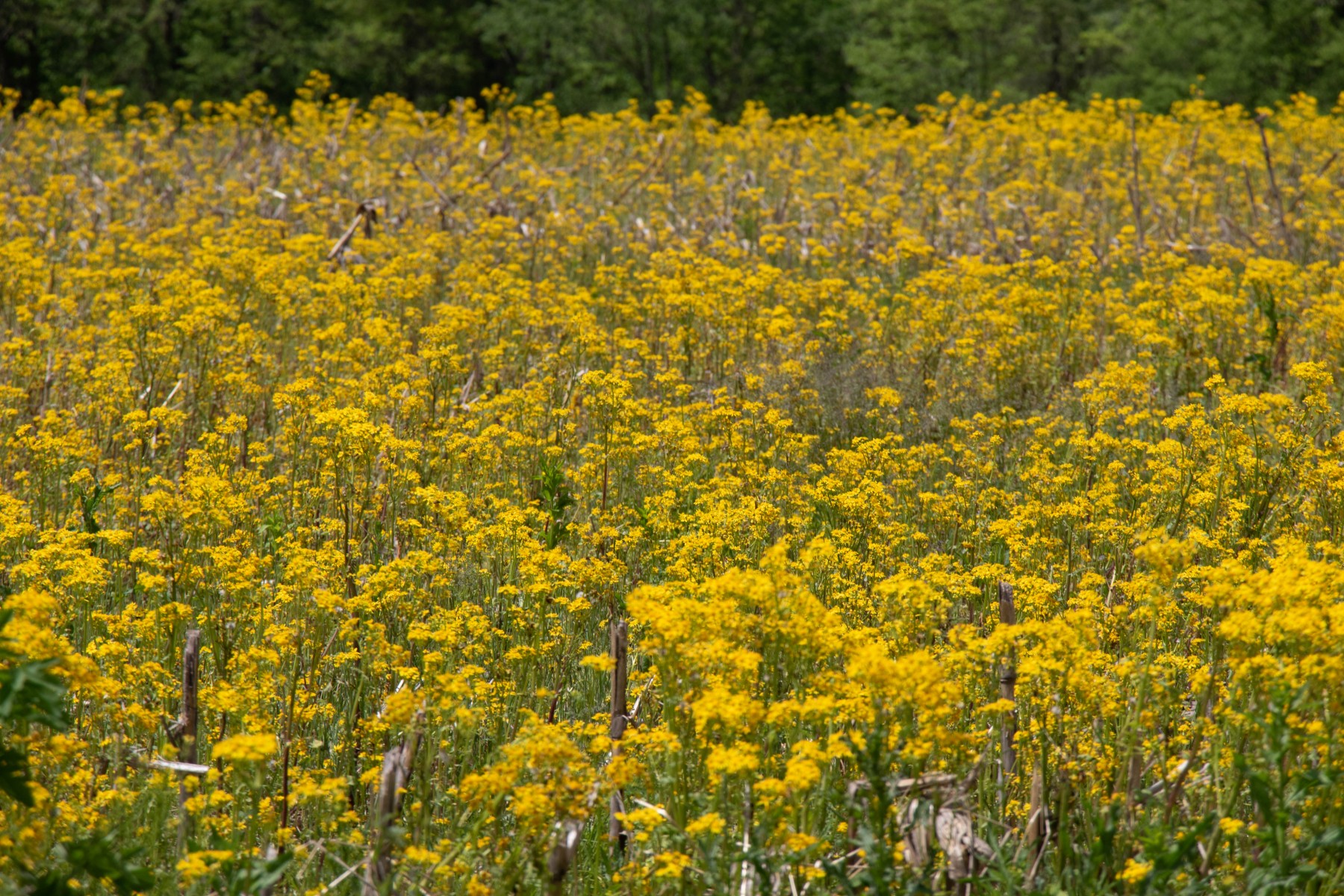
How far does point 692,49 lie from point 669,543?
27.6 m

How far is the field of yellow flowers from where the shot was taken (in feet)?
10.4

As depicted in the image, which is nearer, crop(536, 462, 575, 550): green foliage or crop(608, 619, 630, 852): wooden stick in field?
crop(608, 619, 630, 852): wooden stick in field

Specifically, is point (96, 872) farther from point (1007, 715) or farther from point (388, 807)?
point (1007, 715)

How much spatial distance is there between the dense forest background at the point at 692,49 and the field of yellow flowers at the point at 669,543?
1877 centimetres

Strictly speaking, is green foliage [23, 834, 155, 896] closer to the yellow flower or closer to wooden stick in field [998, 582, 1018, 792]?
the yellow flower

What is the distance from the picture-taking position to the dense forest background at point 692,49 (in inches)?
1158

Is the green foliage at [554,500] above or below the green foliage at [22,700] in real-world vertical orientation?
below

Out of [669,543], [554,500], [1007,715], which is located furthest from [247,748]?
[554,500]

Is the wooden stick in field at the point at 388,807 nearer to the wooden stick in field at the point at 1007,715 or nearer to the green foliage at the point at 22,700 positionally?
the green foliage at the point at 22,700

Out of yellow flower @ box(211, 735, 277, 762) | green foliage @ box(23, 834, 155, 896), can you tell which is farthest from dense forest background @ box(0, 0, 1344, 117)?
green foliage @ box(23, 834, 155, 896)

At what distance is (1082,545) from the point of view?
5828 millimetres

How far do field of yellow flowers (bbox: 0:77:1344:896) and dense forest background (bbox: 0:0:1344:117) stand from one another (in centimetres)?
1877

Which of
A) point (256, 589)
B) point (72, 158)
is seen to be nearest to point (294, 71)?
point (72, 158)

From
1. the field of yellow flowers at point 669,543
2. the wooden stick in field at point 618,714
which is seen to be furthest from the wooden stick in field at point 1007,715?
the wooden stick in field at point 618,714
